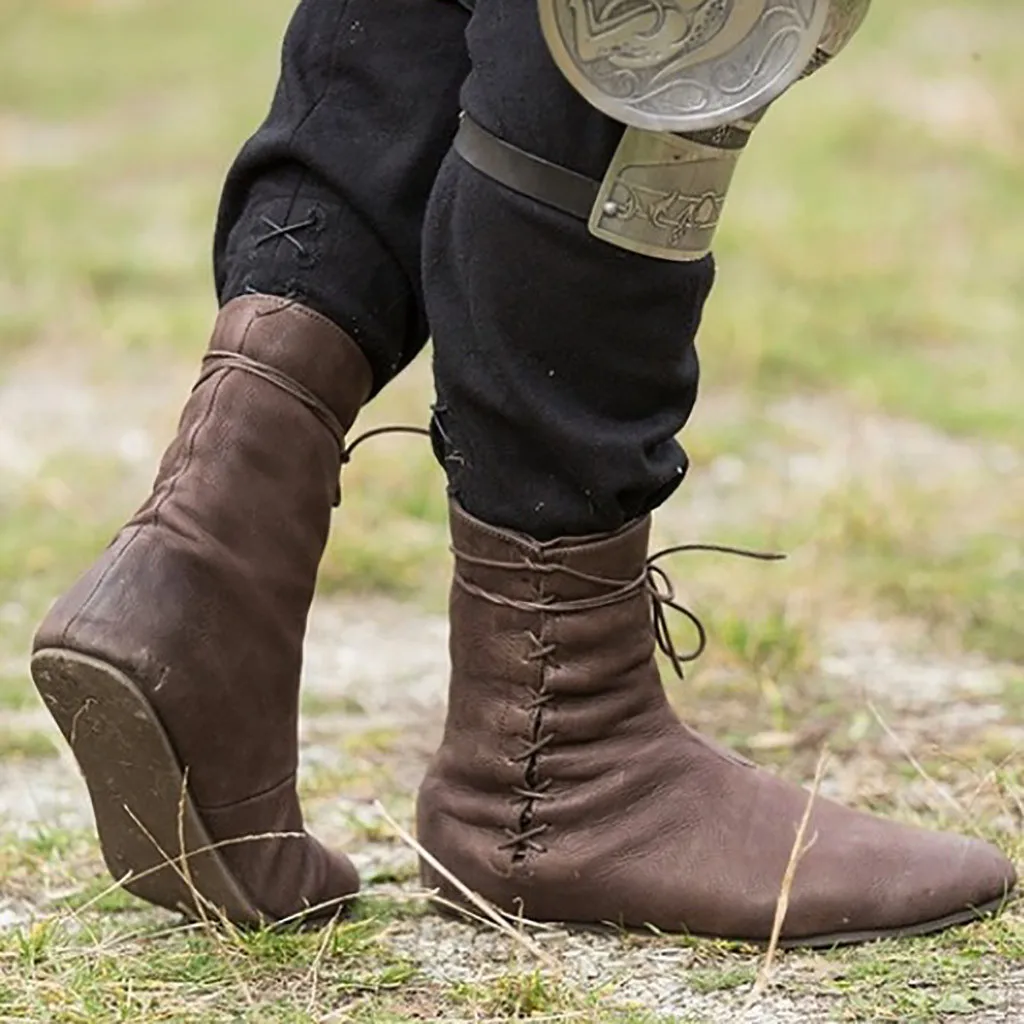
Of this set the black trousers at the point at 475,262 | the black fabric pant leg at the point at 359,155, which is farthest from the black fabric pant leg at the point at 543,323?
the black fabric pant leg at the point at 359,155

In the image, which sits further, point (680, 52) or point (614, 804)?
point (614, 804)

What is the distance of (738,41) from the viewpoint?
3.62 ft

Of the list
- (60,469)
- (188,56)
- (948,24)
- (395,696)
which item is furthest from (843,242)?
(188,56)

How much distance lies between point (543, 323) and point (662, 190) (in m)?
0.11

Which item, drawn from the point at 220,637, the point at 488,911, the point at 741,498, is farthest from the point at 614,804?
the point at 741,498

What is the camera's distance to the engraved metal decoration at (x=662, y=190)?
1.15 m

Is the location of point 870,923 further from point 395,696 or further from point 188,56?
point 188,56

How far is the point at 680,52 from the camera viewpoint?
1100mm

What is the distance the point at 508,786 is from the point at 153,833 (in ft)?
0.75

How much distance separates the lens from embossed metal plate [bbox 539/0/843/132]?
3.58ft

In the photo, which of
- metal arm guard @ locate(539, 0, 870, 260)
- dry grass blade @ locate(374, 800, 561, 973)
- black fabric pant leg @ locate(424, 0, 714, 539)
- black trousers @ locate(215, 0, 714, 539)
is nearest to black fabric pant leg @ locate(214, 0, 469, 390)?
black trousers @ locate(215, 0, 714, 539)

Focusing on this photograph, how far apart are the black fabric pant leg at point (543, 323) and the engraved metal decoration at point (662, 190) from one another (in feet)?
0.04

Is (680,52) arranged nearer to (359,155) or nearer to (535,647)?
(359,155)

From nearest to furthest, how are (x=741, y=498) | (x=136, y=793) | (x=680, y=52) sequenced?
(x=680, y=52) → (x=136, y=793) → (x=741, y=498)
